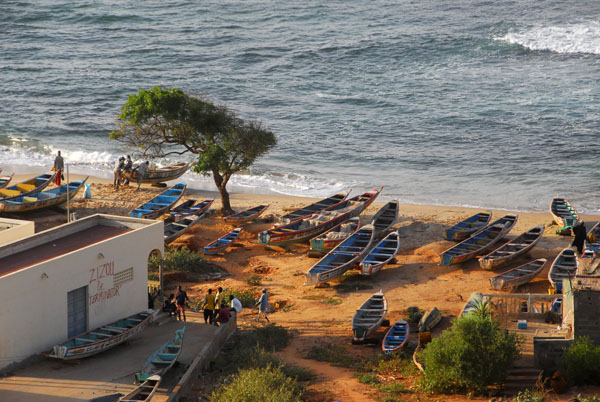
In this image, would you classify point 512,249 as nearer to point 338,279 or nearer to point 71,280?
point 338,279

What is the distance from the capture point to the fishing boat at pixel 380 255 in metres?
24.1

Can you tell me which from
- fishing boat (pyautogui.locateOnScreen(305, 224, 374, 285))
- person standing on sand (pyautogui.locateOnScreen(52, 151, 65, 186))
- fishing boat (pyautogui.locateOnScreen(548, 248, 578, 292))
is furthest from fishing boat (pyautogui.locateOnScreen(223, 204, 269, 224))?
fishing boat (pyautogui.locateOnScreen(548, 248, 578, 292))

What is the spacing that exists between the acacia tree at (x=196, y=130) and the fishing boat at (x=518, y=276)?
10856 millimetres

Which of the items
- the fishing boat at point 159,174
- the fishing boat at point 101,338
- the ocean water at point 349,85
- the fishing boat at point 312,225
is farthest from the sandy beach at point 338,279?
the ocean water at point 349,85

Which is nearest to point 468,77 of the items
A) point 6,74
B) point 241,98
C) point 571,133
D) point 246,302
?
point 571,133

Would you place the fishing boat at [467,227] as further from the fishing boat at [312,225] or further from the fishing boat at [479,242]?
the fishing boat at [312,225]

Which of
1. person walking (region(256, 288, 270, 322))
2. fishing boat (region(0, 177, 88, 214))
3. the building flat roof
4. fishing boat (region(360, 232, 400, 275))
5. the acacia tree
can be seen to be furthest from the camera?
the acacia tree

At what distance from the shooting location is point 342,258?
987 inches

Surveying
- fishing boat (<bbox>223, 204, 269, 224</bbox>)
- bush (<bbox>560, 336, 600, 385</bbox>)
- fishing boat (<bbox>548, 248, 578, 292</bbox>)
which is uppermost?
bush (<bbox>560, 336, 600, 385</bbox>)

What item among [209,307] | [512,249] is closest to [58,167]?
[209,307]

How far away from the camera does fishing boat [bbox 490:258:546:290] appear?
22.9m

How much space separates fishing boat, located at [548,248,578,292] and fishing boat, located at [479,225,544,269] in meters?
1.19

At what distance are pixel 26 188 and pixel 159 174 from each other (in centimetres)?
602

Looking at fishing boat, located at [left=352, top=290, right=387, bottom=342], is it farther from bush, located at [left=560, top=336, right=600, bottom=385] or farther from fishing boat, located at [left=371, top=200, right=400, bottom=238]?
fishing boat, located at [left=371, top=200, right=400, bottom=238]
